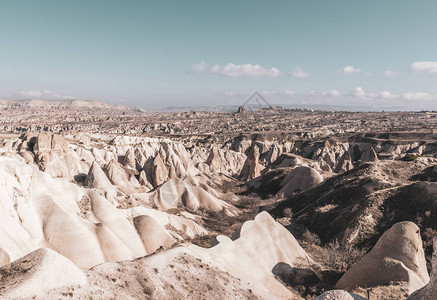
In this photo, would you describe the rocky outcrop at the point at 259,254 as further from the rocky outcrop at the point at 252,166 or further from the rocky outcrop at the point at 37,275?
the rocky outcrop at the point at 252,166

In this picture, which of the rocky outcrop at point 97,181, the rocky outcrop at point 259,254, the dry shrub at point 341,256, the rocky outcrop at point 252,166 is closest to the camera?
the rocky outcrop at point 259,254

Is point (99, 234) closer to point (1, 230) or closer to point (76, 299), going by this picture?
point (1, 230)

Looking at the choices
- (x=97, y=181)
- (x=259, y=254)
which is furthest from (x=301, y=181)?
(x=97, y=181)

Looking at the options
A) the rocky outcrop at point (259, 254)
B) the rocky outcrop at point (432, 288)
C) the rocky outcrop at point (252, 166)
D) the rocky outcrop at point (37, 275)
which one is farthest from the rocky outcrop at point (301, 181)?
the rocky outcrop at point (37, 275)

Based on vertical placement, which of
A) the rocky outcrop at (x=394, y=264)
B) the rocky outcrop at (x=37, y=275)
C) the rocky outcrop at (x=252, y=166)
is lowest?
the rocky outcrop at (x=252, y=166)

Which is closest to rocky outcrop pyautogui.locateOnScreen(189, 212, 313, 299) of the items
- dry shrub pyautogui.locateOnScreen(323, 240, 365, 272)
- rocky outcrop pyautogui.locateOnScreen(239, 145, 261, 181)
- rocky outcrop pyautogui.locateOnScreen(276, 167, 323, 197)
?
dry shrub pyautogui.locateOnScreen(323, 240, 365, 272)

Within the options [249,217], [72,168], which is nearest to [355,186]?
[249,217]

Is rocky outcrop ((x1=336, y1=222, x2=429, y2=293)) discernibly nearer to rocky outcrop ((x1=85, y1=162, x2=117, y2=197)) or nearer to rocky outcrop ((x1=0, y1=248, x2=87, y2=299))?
rocky outcrop ((x1=0, y1=248, x2=87, y2=299))

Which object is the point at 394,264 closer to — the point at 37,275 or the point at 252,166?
the point at 37,275
